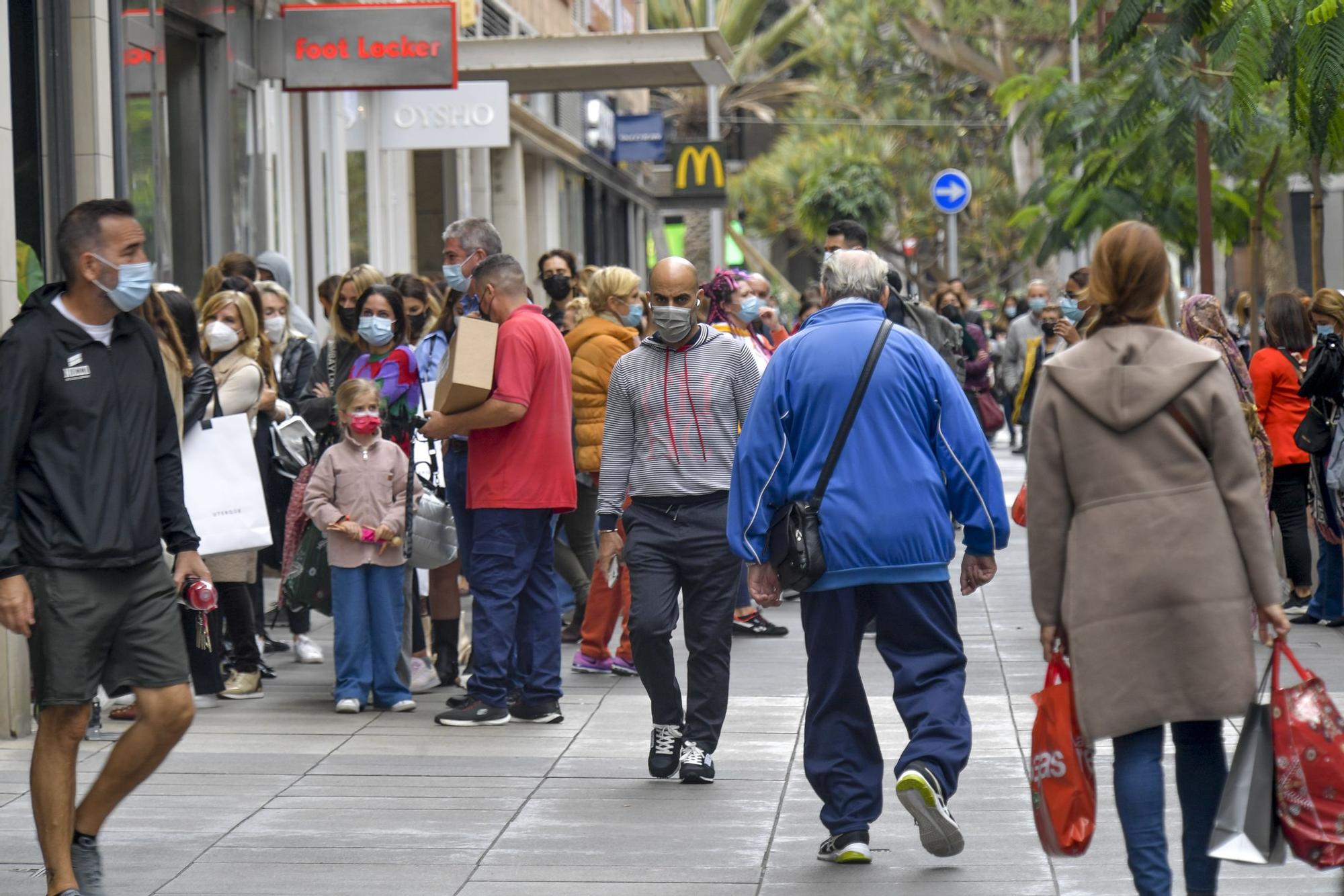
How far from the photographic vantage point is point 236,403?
9.23 m

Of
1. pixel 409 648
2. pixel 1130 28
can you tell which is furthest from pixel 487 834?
pixel 1130 28

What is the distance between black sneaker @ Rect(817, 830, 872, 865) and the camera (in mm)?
5941

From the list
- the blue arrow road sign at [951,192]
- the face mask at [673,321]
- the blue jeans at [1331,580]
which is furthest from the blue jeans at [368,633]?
the blue arrow road sign at [951,192]

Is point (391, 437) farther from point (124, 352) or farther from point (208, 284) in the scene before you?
point (124, 352)

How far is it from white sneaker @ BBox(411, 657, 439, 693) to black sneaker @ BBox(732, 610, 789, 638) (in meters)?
2.14

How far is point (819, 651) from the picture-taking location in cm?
610

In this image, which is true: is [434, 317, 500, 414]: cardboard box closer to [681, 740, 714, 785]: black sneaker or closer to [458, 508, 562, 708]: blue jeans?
[458, 508, 562, 708]: blue jeans

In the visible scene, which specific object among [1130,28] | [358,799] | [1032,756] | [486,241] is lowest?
[358,799]

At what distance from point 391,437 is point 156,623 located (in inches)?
150

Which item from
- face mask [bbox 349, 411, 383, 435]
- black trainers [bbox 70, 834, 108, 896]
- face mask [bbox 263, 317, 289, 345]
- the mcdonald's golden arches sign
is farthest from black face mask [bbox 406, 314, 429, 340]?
the mcdonald's golden arches sign

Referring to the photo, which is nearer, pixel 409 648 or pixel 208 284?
pixel 409 648

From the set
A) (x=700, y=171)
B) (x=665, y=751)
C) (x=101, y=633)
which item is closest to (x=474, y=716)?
(x=665, y=751)

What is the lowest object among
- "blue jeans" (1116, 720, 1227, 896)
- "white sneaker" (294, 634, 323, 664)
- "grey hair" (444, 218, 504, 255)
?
"white sneaker" (294, 634, 323, 664)

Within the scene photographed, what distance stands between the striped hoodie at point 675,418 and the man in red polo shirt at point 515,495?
1.87 ft
